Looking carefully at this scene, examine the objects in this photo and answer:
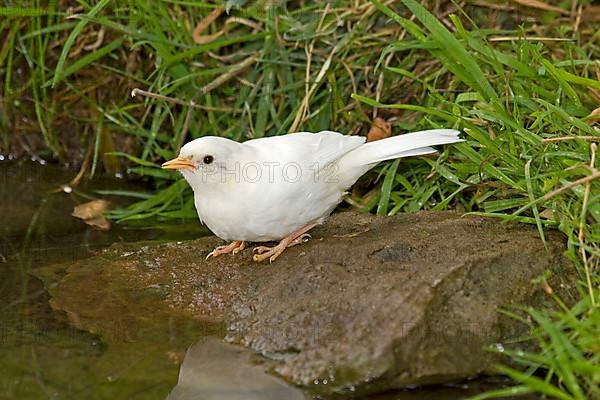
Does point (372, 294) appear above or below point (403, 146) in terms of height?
below

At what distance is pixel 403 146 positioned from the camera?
12.5ft

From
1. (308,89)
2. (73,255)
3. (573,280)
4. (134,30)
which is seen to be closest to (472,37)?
(308,89)

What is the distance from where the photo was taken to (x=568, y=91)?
3881 mm

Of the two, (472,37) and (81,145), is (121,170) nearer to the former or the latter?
(81,145)

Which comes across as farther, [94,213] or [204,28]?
[204,28]

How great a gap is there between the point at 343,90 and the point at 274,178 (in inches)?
52.7

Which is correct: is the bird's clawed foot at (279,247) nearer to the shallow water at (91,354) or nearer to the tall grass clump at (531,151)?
the shallow water at (91,354)

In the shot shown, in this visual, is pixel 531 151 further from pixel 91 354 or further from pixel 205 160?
pixel 91 354

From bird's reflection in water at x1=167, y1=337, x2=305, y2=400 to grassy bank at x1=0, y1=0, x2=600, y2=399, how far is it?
107cm

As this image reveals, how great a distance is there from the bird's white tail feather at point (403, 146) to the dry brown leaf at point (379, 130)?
0.65 metres

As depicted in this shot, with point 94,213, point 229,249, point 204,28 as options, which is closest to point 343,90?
point 204,28

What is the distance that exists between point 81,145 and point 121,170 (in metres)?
0.31

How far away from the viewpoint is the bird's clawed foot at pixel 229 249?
3.85 meters

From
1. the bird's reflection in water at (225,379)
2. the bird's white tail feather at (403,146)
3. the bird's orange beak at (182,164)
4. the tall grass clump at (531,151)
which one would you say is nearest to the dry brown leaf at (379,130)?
the tall grass clump at (531,151)
